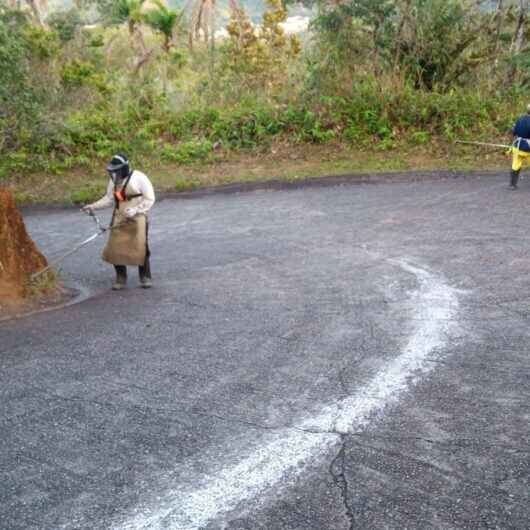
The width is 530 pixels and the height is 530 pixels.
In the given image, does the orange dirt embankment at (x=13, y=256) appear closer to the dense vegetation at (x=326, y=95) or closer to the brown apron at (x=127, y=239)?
the brown apron at (x=127, y=239)

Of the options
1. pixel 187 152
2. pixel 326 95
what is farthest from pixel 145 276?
pixel 326 95

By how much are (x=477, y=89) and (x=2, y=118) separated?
46.9 feet

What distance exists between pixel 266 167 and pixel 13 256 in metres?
12.3

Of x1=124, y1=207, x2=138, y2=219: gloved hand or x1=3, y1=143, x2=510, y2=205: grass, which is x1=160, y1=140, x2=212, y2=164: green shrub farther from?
x1=124, y1=207, x2=138, y2=219: gloved hand

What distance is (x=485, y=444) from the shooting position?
4480 millimetres

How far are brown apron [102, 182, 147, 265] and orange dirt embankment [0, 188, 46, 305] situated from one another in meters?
0.98

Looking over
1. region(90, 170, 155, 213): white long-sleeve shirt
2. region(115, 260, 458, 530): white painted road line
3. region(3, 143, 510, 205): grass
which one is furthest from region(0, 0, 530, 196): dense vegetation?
region(115, 260, 458, 530): white painted road line

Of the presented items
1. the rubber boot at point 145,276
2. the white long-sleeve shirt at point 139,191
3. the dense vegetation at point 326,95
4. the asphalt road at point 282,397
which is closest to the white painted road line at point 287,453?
the asphalt road at point 282,397

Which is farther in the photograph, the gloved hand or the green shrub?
the green shrub

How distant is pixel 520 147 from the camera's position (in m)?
15.5

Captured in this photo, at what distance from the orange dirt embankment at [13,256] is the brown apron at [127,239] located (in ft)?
3.20

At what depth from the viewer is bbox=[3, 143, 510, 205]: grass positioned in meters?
19.2

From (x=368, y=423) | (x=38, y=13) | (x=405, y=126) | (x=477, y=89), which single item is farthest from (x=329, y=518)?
(x=38, y=13)

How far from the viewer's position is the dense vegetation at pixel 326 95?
21484mm
